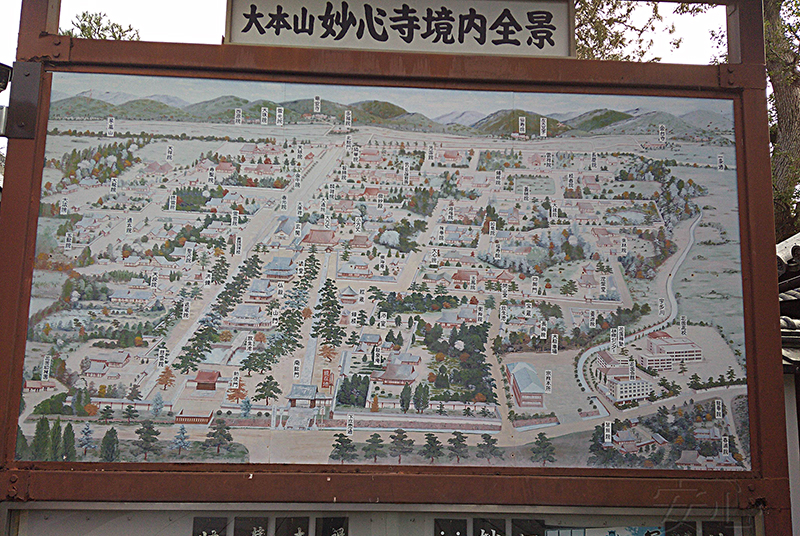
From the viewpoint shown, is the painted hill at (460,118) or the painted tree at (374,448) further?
the painted hill at (460,118)

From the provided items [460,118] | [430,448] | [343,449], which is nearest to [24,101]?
[460,118]

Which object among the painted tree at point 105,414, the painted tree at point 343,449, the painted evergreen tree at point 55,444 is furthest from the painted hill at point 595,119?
the painted evergreen tree at point 55,444

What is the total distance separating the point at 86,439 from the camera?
10.2ft

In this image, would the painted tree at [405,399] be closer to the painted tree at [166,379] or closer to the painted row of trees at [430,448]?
the painted row of trees at [430,448]

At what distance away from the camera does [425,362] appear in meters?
3.27

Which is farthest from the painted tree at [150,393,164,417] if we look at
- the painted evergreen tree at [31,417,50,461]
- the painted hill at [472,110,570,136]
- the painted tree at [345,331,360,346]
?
the painted hill at [472,110,570,136]

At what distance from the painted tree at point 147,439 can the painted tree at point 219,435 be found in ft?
0.94

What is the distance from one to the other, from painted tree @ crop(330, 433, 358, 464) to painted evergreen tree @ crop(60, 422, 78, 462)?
145 centimetres

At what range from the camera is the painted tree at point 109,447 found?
3.12 m

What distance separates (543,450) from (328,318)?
148 centimetres

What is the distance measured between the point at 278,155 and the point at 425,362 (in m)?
1.56

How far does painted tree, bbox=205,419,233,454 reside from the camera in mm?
3143

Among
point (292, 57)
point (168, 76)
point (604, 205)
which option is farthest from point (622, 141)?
point (168, 76)

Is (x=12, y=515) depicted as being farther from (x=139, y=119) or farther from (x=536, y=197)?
(x=536, y=197)
